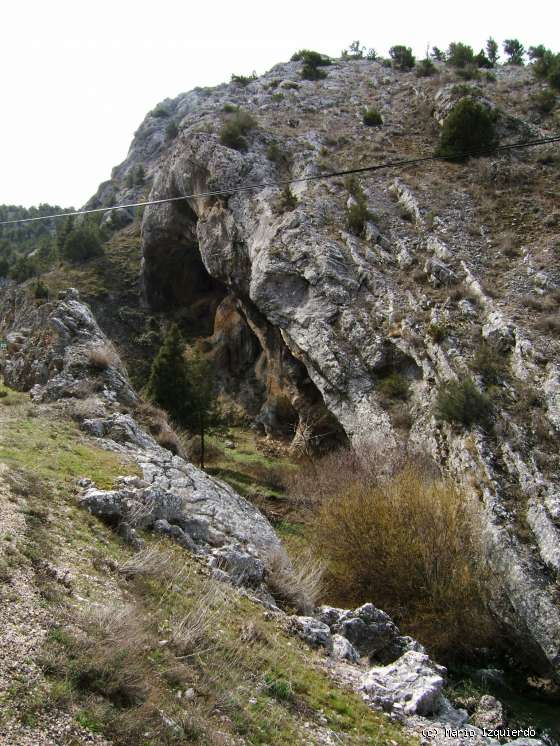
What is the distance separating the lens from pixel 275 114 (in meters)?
40.0

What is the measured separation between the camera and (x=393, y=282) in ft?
81.9

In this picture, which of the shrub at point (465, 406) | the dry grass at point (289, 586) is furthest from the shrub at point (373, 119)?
the dry grass at point (289, 586)

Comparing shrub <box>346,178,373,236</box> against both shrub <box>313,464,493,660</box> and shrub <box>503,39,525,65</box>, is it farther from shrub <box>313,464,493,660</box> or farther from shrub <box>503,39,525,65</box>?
shrub <box>503,39,525,65</box>

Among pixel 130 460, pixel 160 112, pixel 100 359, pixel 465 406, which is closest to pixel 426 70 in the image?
pixel 465 406

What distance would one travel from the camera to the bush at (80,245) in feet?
160

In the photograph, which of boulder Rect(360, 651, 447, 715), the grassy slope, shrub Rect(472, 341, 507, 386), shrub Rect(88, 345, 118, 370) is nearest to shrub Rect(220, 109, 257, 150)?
shrub Rect(88, 345, 118, 370)

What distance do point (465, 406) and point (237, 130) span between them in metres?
25.4

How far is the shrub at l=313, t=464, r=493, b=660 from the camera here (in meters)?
13.7

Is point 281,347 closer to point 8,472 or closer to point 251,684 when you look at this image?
point 8,472

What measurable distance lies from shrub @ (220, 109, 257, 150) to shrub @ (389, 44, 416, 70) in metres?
20.6

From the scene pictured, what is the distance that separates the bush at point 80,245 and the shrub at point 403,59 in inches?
1230

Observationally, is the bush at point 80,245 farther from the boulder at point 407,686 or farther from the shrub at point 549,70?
the boulder at point 407,686

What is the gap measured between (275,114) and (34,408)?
32.8 metres

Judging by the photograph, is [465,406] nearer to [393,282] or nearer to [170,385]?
[393,282]
